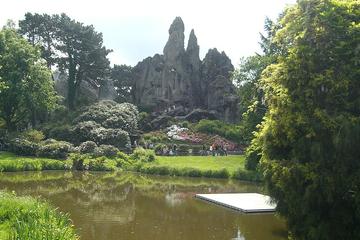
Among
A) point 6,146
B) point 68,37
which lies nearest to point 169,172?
point 6,146

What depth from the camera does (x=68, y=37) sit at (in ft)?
220

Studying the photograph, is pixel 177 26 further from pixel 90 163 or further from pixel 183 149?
pixel 90 163

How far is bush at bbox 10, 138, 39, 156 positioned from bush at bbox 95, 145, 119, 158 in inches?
223

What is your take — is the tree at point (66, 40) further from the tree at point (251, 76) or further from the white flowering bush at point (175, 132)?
the tree at point (251, 76)

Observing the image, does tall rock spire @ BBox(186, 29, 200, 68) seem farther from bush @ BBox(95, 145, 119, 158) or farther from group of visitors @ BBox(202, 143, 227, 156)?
bush @ BBox(95, 145, 119, 158)

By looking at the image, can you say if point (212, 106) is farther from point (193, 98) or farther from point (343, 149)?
point (343, 149)

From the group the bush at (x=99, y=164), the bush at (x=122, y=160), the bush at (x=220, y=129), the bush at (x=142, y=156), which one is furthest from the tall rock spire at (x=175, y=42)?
the bush at (x=99, y=164)

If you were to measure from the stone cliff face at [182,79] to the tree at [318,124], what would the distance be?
56.5 m

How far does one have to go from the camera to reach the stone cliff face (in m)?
73.7

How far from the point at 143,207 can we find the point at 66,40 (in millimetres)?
47327

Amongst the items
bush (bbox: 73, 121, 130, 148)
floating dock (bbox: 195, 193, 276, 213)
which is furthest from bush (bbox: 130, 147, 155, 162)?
floating dock (bbox: 195, 193, 276, 213)

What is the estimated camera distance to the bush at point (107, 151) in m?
46.2

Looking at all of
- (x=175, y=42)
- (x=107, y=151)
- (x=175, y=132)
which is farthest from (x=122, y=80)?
(x=107, y=151)

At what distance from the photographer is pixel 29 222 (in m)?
12.6
